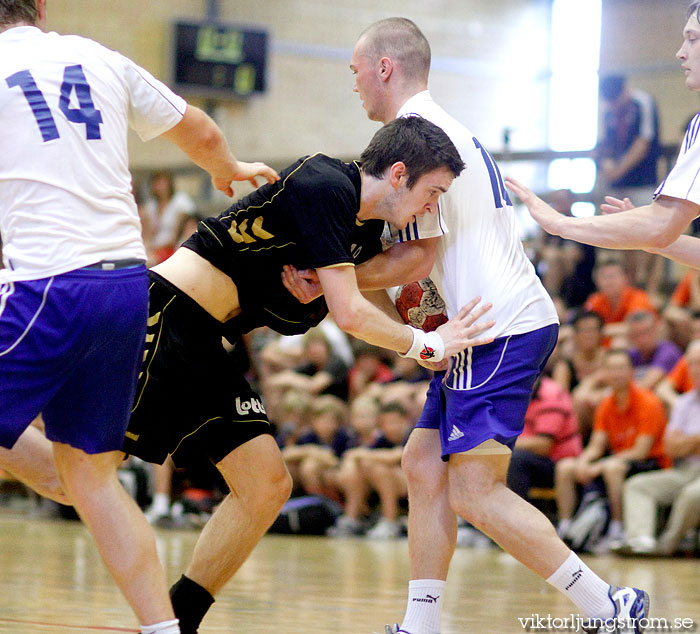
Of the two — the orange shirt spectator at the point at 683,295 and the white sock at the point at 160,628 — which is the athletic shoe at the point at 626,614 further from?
the orange shirt spectator at the point at 683,295

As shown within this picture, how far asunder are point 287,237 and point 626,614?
5.88ft

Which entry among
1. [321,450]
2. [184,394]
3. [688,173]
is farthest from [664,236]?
[321,450]

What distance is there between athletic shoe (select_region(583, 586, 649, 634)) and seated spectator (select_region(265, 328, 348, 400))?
705cm

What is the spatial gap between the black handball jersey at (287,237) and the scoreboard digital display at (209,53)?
13935 mm

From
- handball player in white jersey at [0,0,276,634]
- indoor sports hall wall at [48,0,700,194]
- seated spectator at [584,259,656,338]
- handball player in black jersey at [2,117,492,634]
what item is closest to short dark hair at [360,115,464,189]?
handball player in black jersey at [2,117,492,634]

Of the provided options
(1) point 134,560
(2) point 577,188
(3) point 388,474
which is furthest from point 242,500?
(2) point 577,188

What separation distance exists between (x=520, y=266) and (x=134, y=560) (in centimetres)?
184

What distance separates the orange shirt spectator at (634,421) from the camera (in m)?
8.38

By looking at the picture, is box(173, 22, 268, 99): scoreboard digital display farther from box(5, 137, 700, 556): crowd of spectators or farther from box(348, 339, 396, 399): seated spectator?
box(348, 339, 396, 399): seated spectator

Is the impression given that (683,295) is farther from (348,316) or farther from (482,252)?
(348,316)

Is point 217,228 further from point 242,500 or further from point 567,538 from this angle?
point 567,538

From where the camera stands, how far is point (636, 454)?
330 inches

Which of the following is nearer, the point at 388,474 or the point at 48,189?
the point at 48,189

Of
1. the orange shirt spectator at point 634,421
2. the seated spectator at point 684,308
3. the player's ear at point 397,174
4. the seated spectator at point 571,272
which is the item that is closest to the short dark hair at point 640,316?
the seated spectator at point 684,308
